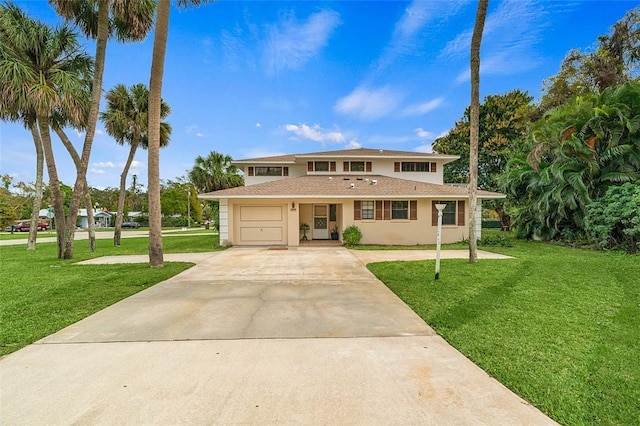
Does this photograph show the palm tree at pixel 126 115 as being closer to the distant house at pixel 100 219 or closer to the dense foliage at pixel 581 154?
the dense foliage at pixel 581 154

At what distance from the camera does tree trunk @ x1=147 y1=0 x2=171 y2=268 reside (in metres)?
8.57

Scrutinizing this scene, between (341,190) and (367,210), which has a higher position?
(341,190)

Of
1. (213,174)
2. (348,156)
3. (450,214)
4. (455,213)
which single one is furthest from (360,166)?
(213,174)

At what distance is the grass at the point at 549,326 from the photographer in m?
2.62

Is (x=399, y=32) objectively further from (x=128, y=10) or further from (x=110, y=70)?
(x=110, y=70)

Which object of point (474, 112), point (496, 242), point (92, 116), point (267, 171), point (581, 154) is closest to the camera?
point (474, 112)

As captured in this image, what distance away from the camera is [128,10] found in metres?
10.9

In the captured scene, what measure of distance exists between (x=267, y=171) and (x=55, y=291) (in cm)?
1342

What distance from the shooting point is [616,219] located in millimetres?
11344

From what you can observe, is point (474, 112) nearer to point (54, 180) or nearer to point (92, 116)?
point (92, 116)

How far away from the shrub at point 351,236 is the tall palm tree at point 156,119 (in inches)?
323

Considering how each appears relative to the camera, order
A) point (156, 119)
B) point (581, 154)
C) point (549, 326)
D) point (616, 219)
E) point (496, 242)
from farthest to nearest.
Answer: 1. point (496, 242)
2. point (581, 154)
3. point (616, 219)
4. point (156, 119)
5. point (549, 326)

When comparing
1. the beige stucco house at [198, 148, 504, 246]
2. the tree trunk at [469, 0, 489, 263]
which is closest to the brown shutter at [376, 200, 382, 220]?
the beige stucco house at [198, 148, 504, 246]

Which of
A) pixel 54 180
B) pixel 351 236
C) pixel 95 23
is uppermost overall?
pixel 95 23
